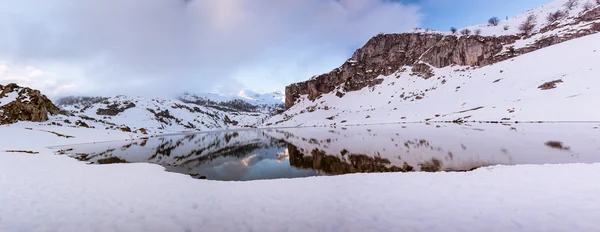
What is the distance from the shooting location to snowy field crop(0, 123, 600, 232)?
7.64m

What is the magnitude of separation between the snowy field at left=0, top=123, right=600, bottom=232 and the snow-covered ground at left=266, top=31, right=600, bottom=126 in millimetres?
52339

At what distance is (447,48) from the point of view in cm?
14775

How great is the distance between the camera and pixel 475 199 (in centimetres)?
929

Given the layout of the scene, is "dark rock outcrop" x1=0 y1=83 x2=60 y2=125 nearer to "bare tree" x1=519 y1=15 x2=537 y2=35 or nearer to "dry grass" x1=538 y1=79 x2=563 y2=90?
"dry grass" x1=538 y1=79 x2=563 y2=90

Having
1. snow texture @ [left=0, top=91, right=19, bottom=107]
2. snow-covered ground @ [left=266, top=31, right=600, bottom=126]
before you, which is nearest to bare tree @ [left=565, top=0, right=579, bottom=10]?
snow-covered ground @ [left=266, top=31, right=600, bottom=126]

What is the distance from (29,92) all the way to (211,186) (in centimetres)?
9980

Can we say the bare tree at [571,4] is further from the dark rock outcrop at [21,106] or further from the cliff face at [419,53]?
the dark rock outcrop at [21,106]

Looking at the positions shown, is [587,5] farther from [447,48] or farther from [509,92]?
[509,92]

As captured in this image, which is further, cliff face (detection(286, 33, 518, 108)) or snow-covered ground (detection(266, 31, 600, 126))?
cliff face (detection(286, 33, 518, 108))

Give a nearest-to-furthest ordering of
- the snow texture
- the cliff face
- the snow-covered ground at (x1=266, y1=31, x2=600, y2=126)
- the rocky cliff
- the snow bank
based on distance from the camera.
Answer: the snow bank
the snow-covered ground at (x1=266, y1=31, x2=600, y2=126)
the snow texture
the rocky cliff
the cliff face

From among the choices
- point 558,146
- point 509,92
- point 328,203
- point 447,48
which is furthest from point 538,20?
point 328,203

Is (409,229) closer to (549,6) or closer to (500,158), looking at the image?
(500,158)

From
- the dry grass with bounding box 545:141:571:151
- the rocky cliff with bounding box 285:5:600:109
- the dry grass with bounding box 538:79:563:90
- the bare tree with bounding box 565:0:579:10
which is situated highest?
the bare tree with bounding box 565:0:579:10

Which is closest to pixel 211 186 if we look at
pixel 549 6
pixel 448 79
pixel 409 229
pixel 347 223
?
pixel 347 223
